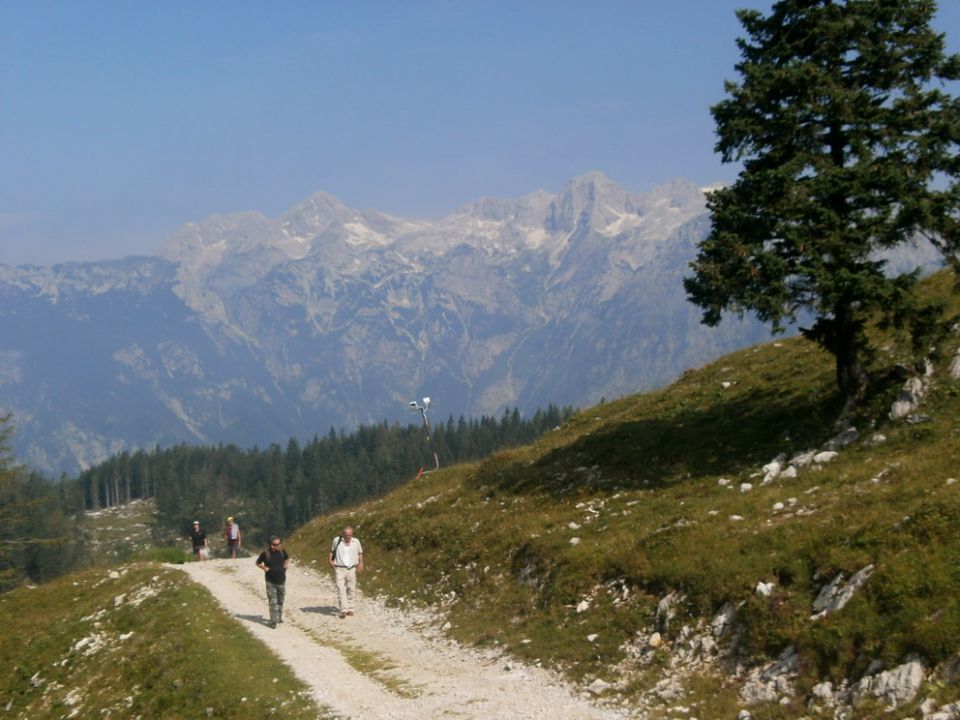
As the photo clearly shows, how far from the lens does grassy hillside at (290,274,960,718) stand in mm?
15500

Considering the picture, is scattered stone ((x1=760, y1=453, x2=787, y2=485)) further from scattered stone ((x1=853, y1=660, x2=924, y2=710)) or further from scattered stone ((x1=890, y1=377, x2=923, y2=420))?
scattered stone ((x1=853, y1=660, x2=924, y2=710))

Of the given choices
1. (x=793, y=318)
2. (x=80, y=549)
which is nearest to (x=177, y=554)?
(x=793, y=318)

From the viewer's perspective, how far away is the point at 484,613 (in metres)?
25.0

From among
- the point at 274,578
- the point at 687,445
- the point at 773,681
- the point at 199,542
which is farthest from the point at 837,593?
the point at 199,542

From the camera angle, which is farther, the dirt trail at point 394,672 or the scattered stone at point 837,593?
the dirt trail at point 394,672

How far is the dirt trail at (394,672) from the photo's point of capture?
17714 millimetres

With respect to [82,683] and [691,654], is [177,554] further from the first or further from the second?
[691,654]

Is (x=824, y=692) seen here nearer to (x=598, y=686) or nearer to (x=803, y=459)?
(x=598, y=686)

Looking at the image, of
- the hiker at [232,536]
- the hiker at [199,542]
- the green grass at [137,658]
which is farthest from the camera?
the hiker at [199,542]

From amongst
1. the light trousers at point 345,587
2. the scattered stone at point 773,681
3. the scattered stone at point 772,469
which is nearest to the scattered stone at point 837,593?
the scattered stone at point 773,681

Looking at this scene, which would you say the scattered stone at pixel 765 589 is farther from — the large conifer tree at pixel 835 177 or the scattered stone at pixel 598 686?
the large conifer tree at pixel 835 177

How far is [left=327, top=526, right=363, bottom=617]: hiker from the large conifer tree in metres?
13.2

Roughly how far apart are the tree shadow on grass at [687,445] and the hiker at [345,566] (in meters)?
7.52

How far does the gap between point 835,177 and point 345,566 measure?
1872 centimetres
